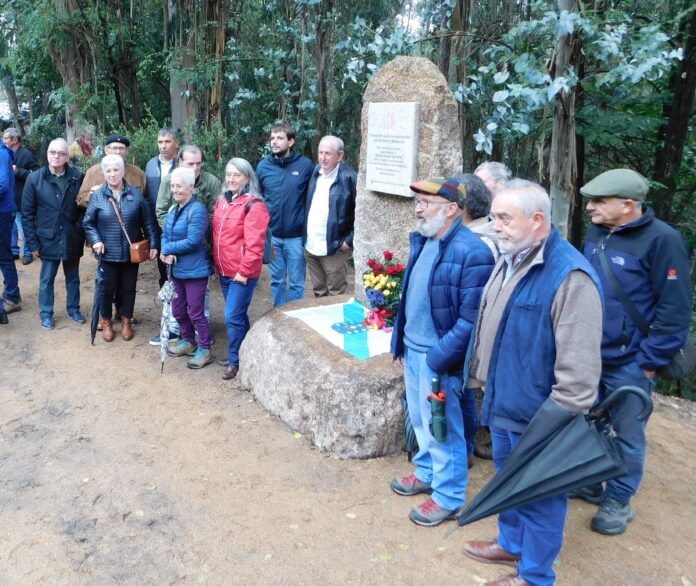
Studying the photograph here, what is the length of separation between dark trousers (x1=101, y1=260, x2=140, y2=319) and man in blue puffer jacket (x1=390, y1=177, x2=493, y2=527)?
343 centimetres

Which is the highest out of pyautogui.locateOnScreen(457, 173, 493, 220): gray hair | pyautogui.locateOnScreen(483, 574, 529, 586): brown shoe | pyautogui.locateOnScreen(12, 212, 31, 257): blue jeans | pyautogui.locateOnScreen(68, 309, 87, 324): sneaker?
pyautogui.locateOnScreen(457, 173, 493, 220): gray hair

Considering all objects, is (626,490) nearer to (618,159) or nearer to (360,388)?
(360,388)

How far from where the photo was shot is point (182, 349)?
552 centimetres

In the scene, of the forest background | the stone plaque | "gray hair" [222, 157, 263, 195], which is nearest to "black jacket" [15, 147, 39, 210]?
the forest background

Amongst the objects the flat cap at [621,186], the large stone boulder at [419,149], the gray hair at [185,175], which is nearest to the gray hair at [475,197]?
the flat cap at [621,186]

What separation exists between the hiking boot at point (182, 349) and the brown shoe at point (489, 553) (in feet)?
11.1

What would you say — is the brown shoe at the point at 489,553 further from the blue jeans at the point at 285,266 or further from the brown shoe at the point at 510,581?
the blue jeans at the point at 285,266

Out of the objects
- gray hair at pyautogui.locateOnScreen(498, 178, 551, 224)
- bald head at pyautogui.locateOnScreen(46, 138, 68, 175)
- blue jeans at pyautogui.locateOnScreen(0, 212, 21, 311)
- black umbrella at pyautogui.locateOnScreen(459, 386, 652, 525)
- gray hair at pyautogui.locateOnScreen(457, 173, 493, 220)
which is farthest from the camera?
blue jeans at pyautogui.locateOnScreen(0, 212, 21, 311)

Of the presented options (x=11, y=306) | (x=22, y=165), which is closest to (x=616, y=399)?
(x=11, y=306)

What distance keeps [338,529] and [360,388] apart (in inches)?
37.1

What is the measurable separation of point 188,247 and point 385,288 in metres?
1.70

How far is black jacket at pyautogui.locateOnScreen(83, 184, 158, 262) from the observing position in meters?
5.40

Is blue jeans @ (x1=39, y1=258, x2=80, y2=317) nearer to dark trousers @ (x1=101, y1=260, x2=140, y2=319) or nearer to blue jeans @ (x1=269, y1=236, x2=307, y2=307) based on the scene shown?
dark trousers @ (x1=101, y1=260, x2=140, y2=319)

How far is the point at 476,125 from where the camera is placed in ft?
30.7
